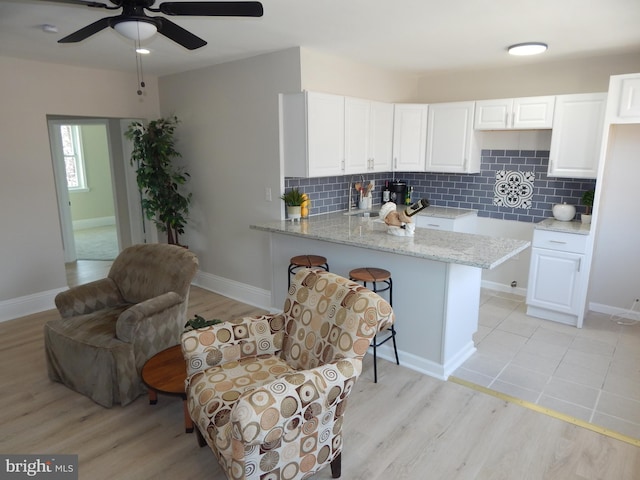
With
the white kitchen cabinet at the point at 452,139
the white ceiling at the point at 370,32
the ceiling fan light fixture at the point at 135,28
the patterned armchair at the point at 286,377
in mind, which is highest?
the white ceiling at the point at 370,32

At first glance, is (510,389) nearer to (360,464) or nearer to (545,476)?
(545,476)

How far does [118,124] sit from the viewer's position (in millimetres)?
5574

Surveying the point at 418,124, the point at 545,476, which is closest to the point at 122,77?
Result: the point at 418,124

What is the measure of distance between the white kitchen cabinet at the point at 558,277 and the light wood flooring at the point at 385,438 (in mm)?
1685

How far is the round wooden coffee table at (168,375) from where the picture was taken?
2.30 meters

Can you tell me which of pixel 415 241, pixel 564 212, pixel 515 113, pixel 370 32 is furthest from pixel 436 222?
pixel 370 32

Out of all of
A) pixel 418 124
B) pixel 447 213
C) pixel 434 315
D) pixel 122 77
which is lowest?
pixel 434 315

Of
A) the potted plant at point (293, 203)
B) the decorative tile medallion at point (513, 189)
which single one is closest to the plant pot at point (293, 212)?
the potted plant at point (293, 203)

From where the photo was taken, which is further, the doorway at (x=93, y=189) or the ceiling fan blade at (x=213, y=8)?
the doorway at (x=93, y=189)

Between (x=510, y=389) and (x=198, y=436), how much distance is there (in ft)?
6.92

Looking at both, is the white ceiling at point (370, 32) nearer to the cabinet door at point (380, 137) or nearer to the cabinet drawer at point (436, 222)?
the cabinet door at point (380, 137)

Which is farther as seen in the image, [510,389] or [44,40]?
[44,40]

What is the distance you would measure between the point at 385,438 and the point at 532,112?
343 centimetres

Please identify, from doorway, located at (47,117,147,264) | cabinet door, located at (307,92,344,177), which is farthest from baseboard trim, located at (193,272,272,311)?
cabinet door, located at (307,92,344,177)
